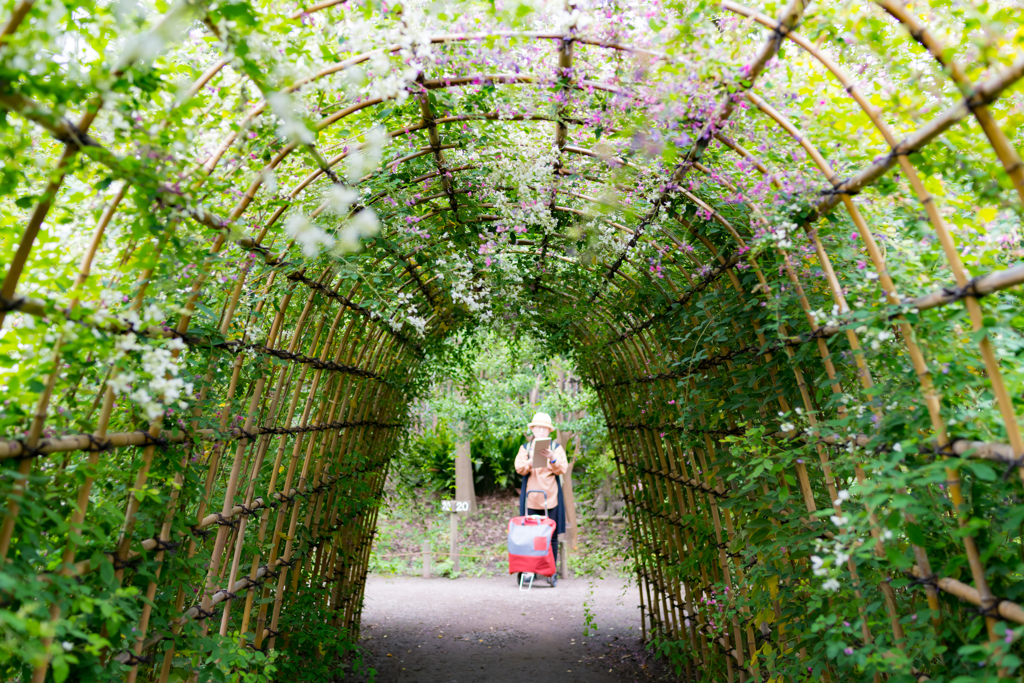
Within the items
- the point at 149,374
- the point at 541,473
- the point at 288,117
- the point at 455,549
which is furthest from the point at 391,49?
the point at 455,549

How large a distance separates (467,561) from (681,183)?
7.63 m

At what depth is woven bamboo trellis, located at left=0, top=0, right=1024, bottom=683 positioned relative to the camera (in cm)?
137

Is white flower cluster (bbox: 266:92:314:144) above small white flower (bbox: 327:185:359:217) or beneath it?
beneath

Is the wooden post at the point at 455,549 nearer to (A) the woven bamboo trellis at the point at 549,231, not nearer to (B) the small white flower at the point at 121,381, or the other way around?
(A) the woven bamboo trellis at the point at 549,231

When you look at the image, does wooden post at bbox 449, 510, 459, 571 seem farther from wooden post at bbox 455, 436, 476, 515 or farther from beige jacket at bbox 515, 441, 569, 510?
beige jacket at bbox 515, 441, 569, 510

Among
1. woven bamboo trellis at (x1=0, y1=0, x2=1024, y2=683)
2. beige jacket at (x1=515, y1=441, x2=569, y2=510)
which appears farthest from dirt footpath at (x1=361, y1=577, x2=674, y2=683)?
woven bamboo trellis at (x1=0, y1=0, x2=1024, y2=683)

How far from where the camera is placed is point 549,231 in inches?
132

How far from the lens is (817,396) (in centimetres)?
200

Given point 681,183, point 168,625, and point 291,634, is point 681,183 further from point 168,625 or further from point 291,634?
point 291,634

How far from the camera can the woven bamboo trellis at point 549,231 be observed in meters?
1.37

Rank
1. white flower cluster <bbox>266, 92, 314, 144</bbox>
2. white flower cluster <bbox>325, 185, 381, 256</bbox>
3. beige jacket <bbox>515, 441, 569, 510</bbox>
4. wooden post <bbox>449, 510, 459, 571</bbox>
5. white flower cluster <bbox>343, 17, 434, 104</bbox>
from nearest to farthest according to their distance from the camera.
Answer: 1. white flower cluster <bbox>266, 92, 314, 144</bbox>
2. white flower cluster <bbox>343, 17, 434, 104</bbox>
3. white flower cluster <bbox>325, 185, 381, 256</bbox>
4. beige jacket <bbox>515, 441, 569, 510</bbox>
5. wooden post <bbox>449, 510, 459, 571</bbox>

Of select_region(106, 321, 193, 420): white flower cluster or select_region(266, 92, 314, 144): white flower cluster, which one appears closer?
select_region(106, 321, 193, 420): white flower cluster

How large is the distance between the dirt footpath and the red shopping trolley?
441 millimetres

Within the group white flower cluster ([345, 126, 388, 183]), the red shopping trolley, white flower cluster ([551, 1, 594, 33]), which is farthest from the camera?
the red shopping trolley
